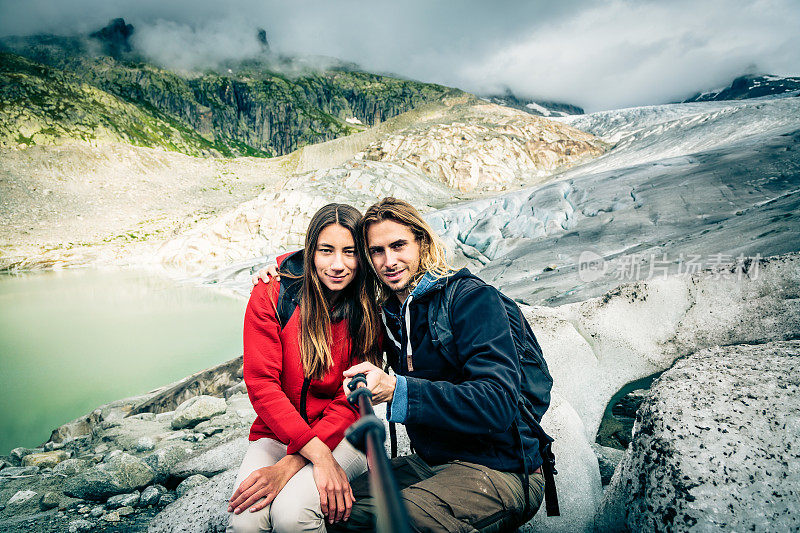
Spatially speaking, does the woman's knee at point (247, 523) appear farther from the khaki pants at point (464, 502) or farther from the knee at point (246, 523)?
the khaki pants at point (464, 502)

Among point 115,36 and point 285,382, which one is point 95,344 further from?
point 115,36

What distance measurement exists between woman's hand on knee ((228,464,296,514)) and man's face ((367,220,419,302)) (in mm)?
1079

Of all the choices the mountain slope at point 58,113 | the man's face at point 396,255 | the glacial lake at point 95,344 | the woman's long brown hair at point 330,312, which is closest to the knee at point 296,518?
the woman's long brown hair at point 330,312

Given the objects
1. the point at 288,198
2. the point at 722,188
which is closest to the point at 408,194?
the point at 288,198

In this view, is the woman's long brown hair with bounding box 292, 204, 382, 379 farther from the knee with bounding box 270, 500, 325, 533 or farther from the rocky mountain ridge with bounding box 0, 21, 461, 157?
the rocky mountain ridge with bounding box 0, 21, 461, 157

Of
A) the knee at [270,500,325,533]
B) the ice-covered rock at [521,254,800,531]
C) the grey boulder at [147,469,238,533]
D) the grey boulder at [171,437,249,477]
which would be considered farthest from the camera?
the ice-covered rock at [521,254,800,531]

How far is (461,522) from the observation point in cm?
151

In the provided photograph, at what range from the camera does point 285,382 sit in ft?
7.27

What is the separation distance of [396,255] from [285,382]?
1.02 m

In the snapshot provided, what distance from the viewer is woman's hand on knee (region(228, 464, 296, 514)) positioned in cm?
170

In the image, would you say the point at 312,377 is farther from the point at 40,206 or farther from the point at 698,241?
the point at 40,206

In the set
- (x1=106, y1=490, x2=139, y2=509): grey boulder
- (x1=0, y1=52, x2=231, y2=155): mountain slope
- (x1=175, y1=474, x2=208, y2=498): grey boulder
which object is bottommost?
(x1=175, y1=474, x2=208, y2=498): grey boulder

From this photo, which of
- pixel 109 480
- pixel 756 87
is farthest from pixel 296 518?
pixel 756 87

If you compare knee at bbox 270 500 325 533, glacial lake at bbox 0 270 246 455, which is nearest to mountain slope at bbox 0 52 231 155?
glacial lake at bbox 0 270 246 455
